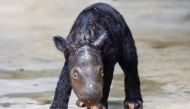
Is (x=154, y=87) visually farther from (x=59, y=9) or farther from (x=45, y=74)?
(x=59, y=9)

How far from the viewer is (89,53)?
6.34m

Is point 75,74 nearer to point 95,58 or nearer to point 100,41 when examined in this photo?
point 95,58

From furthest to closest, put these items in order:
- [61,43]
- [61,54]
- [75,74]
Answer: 1. [61,54]
2. [61,43]
3. [75,74]

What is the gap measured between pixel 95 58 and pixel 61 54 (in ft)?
20.1

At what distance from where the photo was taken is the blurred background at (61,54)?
882 cm

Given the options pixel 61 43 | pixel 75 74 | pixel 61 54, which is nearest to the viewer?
pixel 75 74

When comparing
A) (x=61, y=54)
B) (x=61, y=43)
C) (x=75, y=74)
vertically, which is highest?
(x=61, y=43)

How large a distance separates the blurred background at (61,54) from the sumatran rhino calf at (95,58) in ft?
2.01

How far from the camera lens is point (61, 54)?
489 inches

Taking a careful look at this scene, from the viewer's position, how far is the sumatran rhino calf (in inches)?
243

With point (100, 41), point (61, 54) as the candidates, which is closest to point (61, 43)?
point (100, 41)

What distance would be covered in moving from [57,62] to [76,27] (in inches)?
192

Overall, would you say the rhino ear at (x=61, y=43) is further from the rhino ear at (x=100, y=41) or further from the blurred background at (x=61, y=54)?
the blurred background at (x=61, y=54)

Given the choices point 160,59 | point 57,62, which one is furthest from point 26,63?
point 160,59
